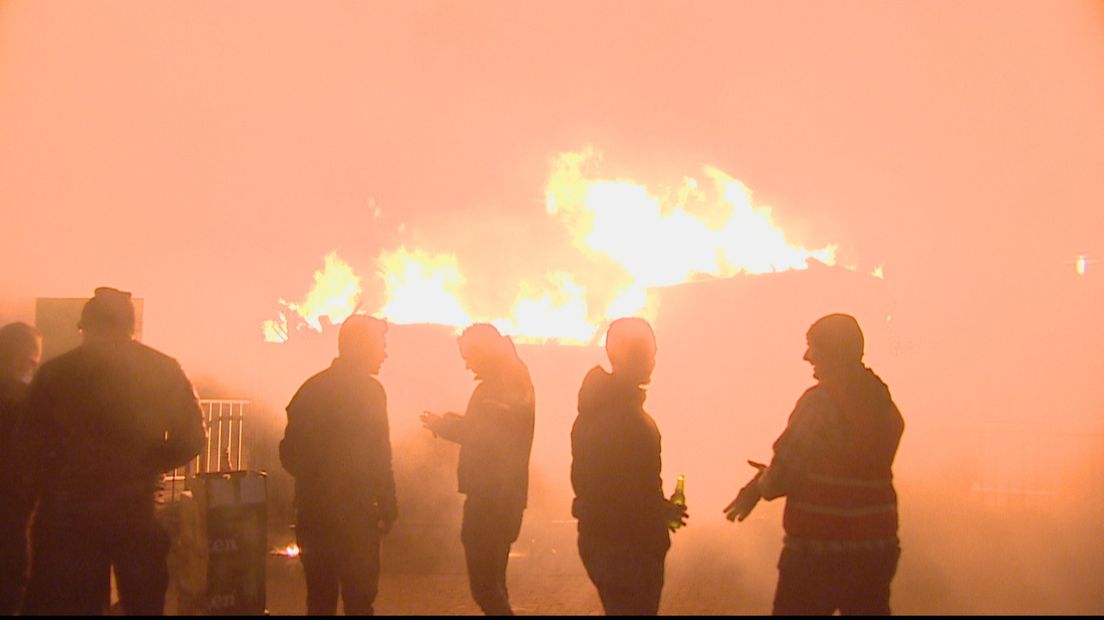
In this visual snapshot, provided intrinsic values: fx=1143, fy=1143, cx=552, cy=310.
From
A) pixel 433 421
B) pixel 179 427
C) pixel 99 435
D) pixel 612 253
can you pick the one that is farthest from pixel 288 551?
pixel 612 253

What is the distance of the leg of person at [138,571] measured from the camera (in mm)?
4980

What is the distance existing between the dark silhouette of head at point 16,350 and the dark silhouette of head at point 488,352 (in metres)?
2.31

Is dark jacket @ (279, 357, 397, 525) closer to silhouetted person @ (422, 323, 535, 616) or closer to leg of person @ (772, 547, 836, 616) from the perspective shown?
silhouetted person @ (422, 323, 535, 616)

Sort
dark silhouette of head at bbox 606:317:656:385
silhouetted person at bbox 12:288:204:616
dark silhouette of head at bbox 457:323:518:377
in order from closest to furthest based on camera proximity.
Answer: silhouetted person at bbox 12:288:204:616, dark silhouette of head at bbox 606:317:656:385, dark silhouette of head at bbox 457:323:518:377

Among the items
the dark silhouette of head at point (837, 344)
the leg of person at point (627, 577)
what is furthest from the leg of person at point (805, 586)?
the dark silhouette of head at point (837, 344)

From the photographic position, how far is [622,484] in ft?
16.6

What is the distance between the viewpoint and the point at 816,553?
4680mm

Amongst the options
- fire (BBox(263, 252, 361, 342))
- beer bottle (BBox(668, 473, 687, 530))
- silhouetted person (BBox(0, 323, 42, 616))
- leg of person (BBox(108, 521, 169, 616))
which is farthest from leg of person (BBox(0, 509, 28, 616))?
fire (BBox(263, 252, 361, 342))

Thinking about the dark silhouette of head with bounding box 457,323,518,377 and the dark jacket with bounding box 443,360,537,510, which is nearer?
Result: the dark jacket with bounding box 443,360,537,510

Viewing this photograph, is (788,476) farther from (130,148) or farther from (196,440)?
(130,148)

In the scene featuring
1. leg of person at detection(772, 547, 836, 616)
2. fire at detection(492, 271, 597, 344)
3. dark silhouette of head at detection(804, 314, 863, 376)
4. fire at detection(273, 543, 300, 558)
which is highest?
fire at detection(492, 271, 597, 344)

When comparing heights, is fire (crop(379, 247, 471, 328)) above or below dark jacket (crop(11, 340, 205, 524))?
above

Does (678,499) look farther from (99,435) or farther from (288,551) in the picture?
(288,551)

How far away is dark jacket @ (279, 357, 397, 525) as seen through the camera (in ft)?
20.0
